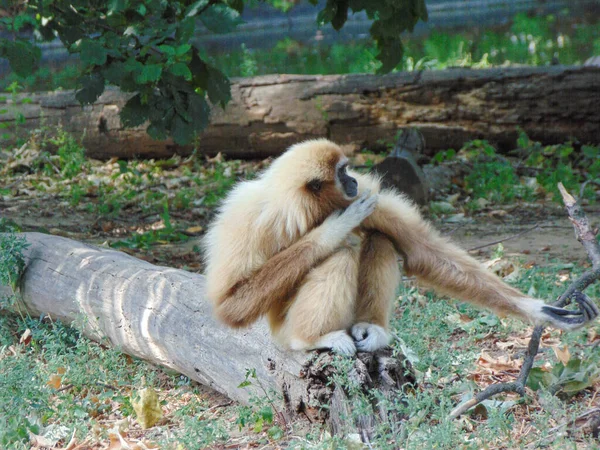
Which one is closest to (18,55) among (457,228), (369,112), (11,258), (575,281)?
(11,258)

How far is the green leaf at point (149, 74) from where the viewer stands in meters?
4.96

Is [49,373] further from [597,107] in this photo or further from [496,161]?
[597,107]

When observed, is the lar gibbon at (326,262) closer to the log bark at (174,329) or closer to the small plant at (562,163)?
the log bark at (174,329)

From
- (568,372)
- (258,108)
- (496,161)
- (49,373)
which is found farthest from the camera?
(258,108)

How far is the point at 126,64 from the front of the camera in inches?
201

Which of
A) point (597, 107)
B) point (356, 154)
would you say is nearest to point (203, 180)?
point (356, 154)

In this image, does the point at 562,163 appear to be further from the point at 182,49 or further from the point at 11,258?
the point at 11,258

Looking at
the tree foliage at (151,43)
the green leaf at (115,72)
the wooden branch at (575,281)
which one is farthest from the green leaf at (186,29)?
the wooden branch at (575,281)

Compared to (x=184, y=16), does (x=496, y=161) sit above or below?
below

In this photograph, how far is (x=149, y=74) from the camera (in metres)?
4.97

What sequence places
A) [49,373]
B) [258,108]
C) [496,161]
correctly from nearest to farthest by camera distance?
[49,373] → [496,161] → [258,108]

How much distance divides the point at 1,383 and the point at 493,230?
4675mm

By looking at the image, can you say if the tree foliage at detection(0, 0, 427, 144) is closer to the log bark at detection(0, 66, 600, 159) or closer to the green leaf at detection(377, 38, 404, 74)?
the green leaf at detection(377, 38, 404, 74)

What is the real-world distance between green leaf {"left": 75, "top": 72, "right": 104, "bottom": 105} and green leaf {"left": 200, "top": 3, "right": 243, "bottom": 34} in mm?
899
